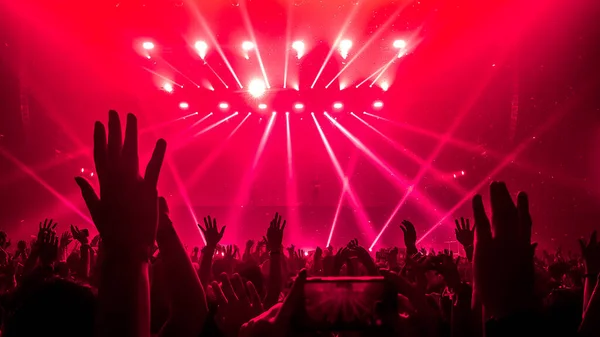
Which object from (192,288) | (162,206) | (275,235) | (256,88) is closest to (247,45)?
(256,88)

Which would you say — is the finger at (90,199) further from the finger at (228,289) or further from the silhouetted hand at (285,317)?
the finger at (228,289)

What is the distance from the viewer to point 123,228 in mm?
1524

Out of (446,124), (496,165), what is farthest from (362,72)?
(496,165)

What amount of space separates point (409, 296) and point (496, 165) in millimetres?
12137

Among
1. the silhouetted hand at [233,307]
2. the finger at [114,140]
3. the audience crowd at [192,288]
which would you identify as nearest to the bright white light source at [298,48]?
the audience crowd at [192,288]

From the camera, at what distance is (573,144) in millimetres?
11281

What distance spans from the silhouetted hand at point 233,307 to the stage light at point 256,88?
10.6 meters

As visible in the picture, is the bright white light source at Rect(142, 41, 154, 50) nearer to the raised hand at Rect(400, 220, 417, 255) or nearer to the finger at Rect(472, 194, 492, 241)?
the raised hand at Rect(400, 220, 417, 255)

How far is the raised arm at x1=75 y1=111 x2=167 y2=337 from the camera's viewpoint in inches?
58.1

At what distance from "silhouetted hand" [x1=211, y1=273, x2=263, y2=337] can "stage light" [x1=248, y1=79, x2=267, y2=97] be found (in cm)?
1057

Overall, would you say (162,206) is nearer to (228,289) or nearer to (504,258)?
(228,289)

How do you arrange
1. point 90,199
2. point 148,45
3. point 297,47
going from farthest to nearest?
point 297,47 → point 148,45 → point 90,199

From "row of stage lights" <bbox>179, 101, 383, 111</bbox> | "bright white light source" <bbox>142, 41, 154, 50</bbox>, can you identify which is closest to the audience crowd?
"bright white light source" <bbox>142, 41, 154, 50</bbox>

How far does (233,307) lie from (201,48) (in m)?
8.91
